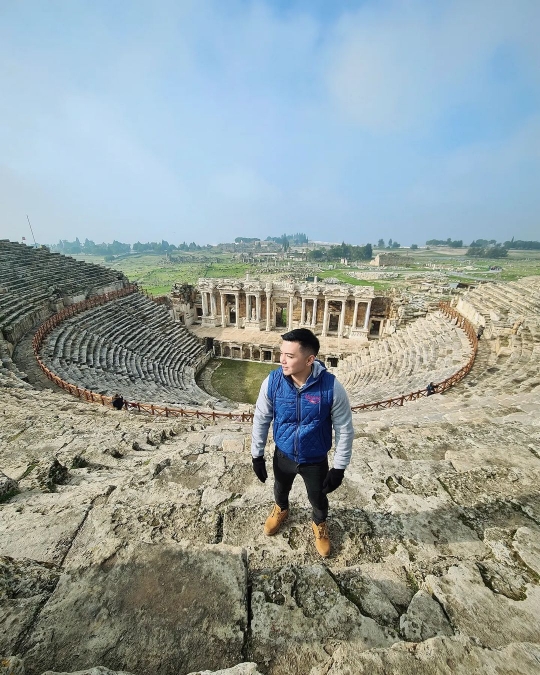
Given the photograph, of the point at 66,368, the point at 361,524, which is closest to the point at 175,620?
the point at 361,524

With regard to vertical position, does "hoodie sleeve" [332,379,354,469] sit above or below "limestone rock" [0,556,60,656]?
above

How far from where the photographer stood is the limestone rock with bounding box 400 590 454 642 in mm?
2018

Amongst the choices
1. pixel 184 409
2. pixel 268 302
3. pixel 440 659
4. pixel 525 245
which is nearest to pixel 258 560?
pixel 440 659

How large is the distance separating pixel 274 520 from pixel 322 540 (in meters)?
0.49

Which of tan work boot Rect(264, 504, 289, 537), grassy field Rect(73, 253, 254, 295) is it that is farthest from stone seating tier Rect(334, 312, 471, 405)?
grassy field Rect(73, 253, 254, 295)

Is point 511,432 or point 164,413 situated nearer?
point 511,432

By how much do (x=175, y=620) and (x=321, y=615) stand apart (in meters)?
0.96

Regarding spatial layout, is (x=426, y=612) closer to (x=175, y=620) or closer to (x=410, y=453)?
(x=175, y=620)

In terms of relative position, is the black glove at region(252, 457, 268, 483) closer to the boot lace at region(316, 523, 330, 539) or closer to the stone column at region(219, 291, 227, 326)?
the boot lace at region(316, 523, 330, 539)

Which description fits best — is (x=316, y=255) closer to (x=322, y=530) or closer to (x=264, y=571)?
(x=322, y=530)

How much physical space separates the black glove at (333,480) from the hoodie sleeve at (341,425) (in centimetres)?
5

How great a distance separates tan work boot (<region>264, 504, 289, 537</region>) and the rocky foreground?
11 centimetres

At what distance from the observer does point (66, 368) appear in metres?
14.4

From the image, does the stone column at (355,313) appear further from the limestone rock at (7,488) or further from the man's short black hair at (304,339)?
the limestone rock at (7,488)
